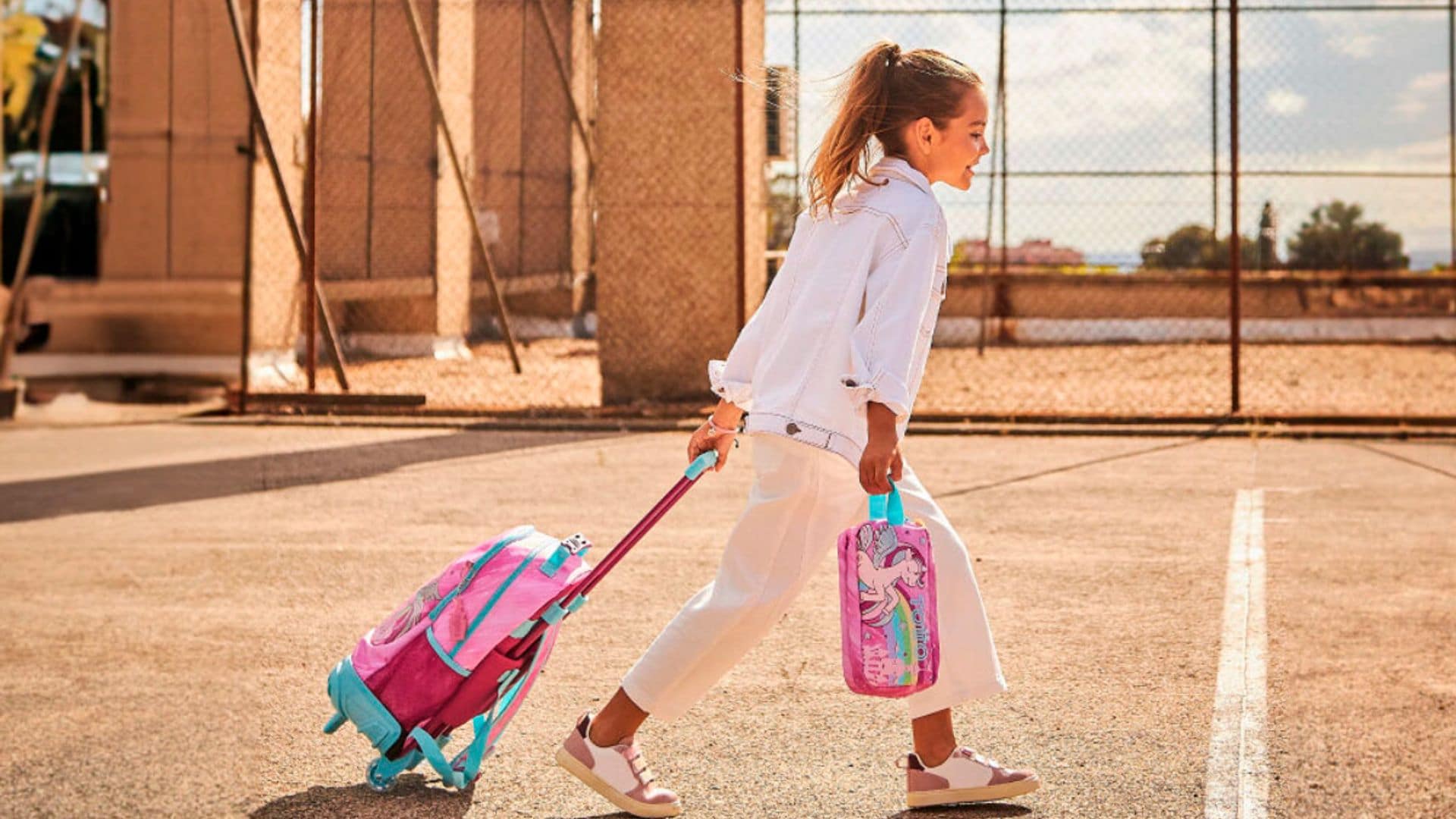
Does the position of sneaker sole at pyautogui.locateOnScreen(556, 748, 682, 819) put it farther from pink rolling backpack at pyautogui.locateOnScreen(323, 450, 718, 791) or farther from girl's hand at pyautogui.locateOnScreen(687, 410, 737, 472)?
girl's hand at pyautogui.locateOnScreen(687, 410, 737, 472)

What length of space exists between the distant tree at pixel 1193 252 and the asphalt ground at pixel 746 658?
1188cm

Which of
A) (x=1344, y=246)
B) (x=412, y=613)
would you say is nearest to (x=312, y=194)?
(x=412, y=613)

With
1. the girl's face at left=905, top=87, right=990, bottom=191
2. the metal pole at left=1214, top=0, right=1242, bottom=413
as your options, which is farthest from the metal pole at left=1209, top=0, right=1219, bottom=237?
the girl's face at left=905, top=87, right=990, bottom=191

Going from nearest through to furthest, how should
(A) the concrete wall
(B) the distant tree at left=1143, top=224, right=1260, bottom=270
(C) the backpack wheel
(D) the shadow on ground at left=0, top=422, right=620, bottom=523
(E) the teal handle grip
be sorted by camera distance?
(E) the teal handle grip → (C) the backpack wheel → (D) the shadow on ground at left=0, top=422, right=620, bottom=523 → (A) the concrete wall → (B) the distant tree at left=1143, top=224, right=1260, bottom=270

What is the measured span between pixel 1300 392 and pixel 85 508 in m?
10.2

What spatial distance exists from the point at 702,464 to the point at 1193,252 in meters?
19.8

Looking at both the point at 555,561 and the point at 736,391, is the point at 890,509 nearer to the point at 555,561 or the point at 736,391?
the point at 736,391

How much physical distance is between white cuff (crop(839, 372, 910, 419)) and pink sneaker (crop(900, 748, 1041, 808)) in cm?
77

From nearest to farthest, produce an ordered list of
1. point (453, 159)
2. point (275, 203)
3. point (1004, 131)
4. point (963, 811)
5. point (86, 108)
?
1. point (963, 811)
2. point (86, 108)
3. point (275, 203)
4. point (453, 159)
5. point (1004, 131)

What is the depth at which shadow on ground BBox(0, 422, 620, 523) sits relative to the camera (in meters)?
8.79

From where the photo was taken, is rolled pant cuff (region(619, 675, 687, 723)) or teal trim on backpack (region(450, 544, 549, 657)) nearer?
rolled pant cuff (region(619, 675, 687, 723))

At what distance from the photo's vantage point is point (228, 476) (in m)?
9.80

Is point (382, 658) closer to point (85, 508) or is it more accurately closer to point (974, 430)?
point (85, 508)

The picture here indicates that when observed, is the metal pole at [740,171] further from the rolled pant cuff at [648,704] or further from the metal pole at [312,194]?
the rolled pant cuff at [648,704]
